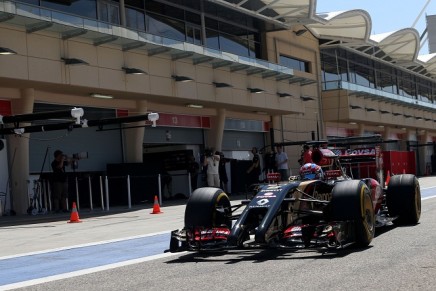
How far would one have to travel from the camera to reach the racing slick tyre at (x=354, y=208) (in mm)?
8680

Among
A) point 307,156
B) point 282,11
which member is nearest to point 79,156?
point 307,156

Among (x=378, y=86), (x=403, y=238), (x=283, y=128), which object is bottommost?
(x=403, y=238)

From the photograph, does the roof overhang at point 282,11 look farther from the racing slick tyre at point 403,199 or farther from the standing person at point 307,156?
the racing slick tyre at point 403,199

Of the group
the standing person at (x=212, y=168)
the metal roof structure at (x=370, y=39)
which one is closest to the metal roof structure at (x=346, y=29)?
the metal roof structure at (x=370, y=39)

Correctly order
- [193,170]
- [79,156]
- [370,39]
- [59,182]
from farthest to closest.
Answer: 1. [370,39]
2. [193,170]
3. [79,156]
4. [59,182]

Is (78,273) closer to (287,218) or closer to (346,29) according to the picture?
(287,218)

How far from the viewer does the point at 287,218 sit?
8945mm

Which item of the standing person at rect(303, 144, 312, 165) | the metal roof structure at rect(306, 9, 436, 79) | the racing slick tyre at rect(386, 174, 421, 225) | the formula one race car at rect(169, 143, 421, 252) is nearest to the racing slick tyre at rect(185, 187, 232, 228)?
the formula one race car at rect(169, 143, 421, 252)

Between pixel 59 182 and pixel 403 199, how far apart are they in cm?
1136

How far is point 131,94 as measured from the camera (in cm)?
2339

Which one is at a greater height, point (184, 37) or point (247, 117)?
point (184, 37)

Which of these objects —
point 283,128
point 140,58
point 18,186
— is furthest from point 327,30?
point 18,186

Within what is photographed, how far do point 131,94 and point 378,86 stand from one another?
30813 millimetres

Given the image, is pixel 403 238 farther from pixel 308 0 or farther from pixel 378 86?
pixel 378 86
